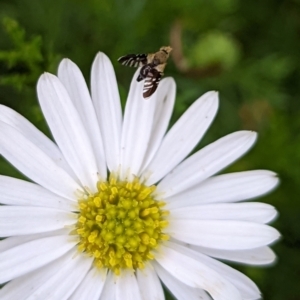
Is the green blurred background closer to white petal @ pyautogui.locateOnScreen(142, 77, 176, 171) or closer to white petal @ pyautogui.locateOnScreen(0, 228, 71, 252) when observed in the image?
white petal @ pyautogui.locateOnScreen(142, 77, 176, 171)

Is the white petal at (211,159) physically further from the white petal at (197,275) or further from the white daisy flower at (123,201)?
the white petal at (197,275)

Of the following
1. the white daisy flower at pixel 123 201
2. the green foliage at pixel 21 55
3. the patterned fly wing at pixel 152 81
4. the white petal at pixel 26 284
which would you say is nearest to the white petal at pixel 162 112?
the white daisy flower at pixel 123 201

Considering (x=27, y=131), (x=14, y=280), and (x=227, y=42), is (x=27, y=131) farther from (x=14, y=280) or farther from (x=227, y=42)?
(x=227, y=42)

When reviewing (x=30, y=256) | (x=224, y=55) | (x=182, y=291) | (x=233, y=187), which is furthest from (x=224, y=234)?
(x=224, y=55)

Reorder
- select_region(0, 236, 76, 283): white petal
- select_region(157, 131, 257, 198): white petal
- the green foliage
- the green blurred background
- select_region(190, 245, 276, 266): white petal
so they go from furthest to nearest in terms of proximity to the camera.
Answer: the green blurred background → the green foliage → select_region(190, 245, 276, 266): white petal → select_region(157, 131, 257, 198): white petal → select_region(0, 236, 76, 283): white petal

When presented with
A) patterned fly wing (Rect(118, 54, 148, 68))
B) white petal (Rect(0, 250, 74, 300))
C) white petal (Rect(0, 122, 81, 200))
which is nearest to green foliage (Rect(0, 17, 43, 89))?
white petal (Rect(0, 122, 81, 200))

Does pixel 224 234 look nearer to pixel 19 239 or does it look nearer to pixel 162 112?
pixel 162 112

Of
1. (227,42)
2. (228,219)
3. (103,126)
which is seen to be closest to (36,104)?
(103,126)
